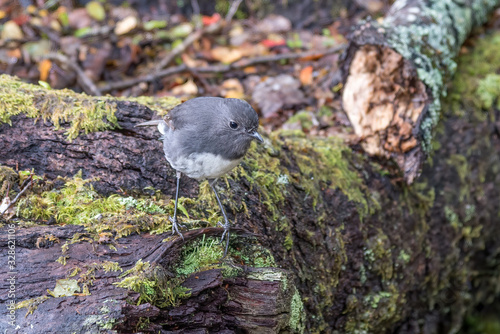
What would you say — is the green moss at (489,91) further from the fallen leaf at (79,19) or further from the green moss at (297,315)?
the fallen leaf at (79,19)

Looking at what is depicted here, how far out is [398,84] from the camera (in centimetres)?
371

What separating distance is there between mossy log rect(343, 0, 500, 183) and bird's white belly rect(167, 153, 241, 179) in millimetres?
1841

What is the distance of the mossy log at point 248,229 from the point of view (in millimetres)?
2188

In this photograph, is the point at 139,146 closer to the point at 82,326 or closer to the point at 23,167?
the point at 23,167

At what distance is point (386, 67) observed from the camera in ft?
12.3

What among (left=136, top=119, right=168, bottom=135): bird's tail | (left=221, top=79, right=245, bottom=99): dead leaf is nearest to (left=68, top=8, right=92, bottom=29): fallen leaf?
(left=221, top=79, right=245, bottom=99): dead leaf

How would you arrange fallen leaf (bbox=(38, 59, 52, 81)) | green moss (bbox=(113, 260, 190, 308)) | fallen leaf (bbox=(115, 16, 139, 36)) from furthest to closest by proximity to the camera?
fallen leaf (bbox=(115, 16, 139, 36))
fallen leaf (bbox=(38, 59, 52, 81))
green moss (bbox=(113, 260, 190, 308))

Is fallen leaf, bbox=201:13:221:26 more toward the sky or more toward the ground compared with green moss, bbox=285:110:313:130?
more toward the sky

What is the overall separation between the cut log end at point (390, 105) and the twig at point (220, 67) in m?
1.88

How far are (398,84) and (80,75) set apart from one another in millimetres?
4077

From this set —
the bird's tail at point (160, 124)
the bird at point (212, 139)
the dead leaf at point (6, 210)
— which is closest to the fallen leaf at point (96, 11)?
the bird's tail at point (160, 124)

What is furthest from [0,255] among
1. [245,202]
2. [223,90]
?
[223,90]

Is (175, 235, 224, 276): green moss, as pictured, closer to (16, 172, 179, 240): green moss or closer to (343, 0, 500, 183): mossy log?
(16, 172, 179, 240): green moss

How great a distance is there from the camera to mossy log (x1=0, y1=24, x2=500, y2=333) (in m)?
2.19
